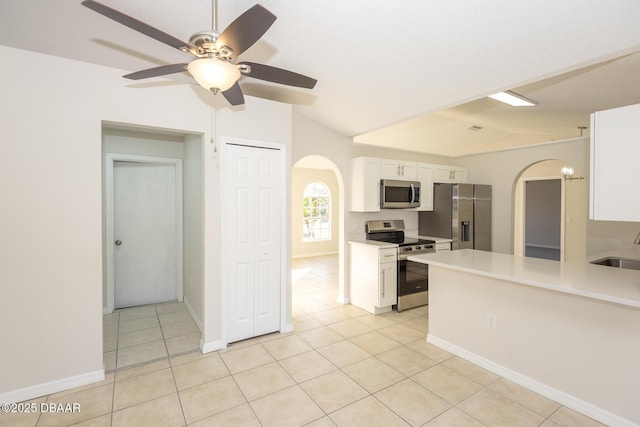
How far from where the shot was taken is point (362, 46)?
2.29 m

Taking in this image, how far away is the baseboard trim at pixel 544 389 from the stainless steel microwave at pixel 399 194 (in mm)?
2021

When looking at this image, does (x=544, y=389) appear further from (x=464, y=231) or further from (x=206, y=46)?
(x=206, y=46)

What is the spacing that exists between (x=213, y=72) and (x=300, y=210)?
656 cm

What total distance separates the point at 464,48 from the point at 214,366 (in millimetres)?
3391

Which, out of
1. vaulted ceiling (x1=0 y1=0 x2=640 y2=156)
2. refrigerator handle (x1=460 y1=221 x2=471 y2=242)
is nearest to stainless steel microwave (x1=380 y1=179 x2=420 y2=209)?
refrigerator handle (x1=460 y1=221 x2=471 y2=242)

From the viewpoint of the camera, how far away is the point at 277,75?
1827 millimetres

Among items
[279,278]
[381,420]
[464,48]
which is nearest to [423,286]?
[279,278]

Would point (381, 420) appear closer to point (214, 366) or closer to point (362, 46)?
point (214, 366)

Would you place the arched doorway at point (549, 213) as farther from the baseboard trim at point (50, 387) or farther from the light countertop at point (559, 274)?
the baseboard trim at point (50, 387)

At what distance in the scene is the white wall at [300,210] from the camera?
7934 mm

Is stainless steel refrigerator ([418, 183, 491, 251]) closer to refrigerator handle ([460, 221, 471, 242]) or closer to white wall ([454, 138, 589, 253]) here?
refrigerator handle ([460, 221, 471, 242])

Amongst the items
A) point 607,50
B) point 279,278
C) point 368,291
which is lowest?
point 368,291

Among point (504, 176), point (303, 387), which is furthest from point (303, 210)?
point (303, 387)

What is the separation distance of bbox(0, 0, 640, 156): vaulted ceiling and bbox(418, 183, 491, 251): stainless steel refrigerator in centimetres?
183
